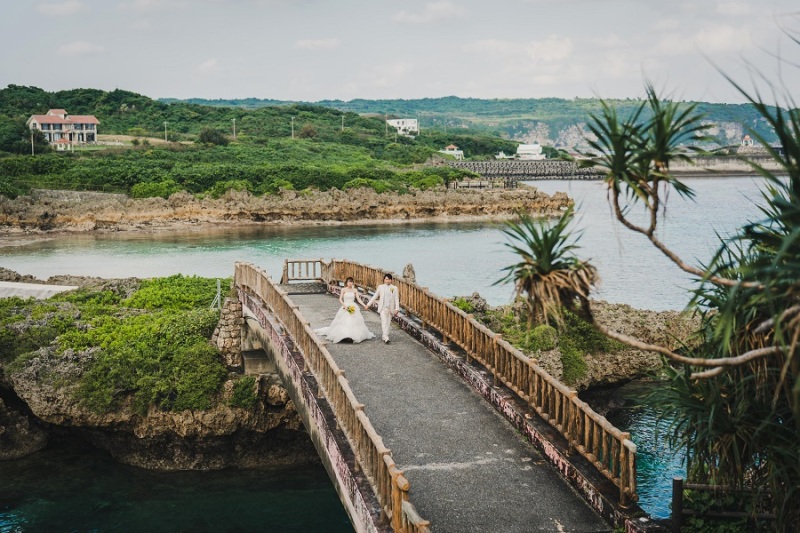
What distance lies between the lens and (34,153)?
10350cm

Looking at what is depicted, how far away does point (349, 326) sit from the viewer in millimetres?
18422

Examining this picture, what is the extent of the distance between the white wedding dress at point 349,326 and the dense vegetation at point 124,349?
4.91 m

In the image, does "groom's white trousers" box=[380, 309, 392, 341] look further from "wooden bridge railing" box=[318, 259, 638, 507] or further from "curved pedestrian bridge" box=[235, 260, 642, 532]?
"wooden bridge railing" box=[318, 259, 638, 507]

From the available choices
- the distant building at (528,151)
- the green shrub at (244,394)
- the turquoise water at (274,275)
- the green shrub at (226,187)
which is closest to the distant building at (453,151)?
the distant building at (528,151)

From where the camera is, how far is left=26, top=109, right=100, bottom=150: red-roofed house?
120375mm

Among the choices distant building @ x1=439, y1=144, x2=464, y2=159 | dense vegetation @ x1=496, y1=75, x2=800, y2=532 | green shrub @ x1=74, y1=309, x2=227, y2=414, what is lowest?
green shrub @ x1=74, y1=309, x2=227, y2=414

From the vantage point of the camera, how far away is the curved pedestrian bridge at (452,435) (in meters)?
10.4

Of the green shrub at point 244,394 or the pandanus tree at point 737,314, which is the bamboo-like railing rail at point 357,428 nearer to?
the pandanus tree at point 737,314

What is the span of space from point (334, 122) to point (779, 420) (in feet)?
527

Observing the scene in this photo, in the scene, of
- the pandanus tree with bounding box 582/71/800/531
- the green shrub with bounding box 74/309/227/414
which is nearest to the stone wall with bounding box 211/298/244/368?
the green shrub with bounding box 74/309/227/414

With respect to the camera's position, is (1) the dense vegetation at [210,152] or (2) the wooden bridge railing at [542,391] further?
(1) the dense vegetation at [210,152]

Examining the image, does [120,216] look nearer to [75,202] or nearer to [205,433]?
[75,202]

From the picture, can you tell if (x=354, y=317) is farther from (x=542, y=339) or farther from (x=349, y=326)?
(x=542, y=339)

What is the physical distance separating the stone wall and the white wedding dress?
5567 mm
